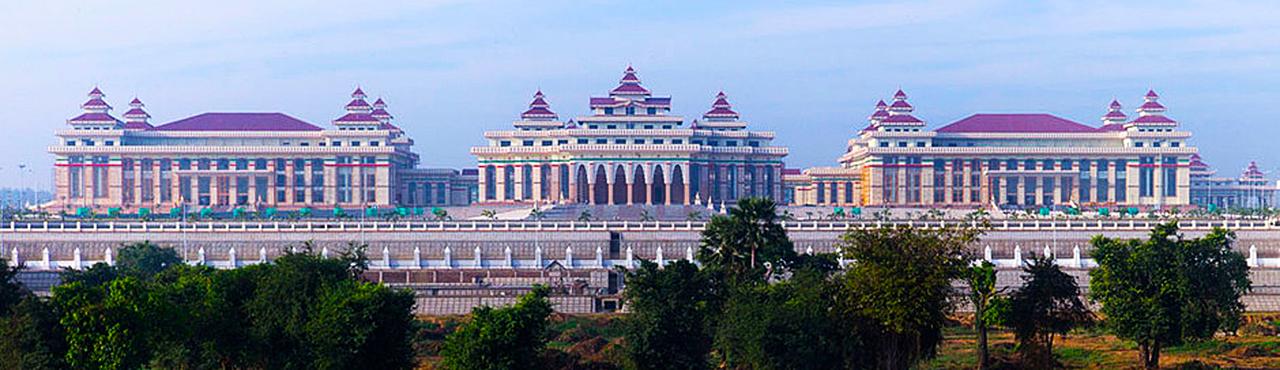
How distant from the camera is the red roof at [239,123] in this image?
428 ft

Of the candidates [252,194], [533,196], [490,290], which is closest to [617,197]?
[533,196]

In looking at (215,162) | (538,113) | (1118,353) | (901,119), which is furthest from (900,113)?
(1118,353)

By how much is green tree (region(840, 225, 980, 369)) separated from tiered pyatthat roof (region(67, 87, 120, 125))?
3914 inches

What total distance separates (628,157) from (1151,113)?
44.3 metres

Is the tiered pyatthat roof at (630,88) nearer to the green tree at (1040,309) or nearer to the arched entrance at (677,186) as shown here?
the arched entrance at (677,186)

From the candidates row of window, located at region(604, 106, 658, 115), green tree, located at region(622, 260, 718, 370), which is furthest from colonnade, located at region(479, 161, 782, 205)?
green tree, located at region(622, 260, 718, 370)

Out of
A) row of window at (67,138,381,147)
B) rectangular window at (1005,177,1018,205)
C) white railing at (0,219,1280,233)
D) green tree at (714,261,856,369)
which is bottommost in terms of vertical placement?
green tree at (714,261,856,369)

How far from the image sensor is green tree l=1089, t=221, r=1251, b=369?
45844 mm

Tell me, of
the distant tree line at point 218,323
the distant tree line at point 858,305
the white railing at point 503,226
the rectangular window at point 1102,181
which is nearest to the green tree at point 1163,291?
the distant tree line at point 858,305

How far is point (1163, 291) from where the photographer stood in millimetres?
46438

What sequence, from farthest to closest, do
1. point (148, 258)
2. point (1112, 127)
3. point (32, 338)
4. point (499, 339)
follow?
point (1112, 127), point (148, 258), point (499, 339), point (32, 338)

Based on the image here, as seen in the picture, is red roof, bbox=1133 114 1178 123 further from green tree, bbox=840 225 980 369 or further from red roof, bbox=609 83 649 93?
green tree, bbox=840 225 980 369

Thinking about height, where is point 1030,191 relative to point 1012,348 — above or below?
above

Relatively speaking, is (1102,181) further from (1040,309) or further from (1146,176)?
(1040,309)
